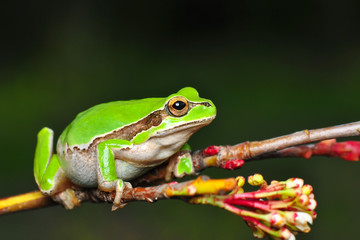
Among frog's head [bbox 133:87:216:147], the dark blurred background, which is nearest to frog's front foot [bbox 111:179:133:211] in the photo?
frog's head [bbox 133:87:216:147]

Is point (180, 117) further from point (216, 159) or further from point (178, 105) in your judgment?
point (216, 159)

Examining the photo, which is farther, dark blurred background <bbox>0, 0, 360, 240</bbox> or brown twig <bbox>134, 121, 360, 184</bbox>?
dark blurred background <bbox>0, 0, 360, 240</bbox>

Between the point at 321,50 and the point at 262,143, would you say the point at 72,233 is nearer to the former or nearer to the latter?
the point at 262,143

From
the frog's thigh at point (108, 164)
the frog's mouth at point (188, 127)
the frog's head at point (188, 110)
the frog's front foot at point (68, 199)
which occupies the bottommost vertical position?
the frog's front foot at point (68, 199)

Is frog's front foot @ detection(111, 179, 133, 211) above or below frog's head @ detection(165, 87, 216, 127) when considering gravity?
below

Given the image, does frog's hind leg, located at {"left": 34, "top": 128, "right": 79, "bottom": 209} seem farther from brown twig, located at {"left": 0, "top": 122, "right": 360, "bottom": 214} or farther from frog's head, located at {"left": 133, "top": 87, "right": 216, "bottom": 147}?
frog's head, located at {"left": 133, "top": 87, "right": 216, "bottom": 147}

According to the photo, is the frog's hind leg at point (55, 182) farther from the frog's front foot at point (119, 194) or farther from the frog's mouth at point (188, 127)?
the frog's mouth at point (188, 127)

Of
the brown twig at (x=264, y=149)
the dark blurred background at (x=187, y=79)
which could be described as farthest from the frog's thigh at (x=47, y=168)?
the dark blurred background at (x=187, y=79)

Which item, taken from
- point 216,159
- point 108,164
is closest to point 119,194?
point 108,164
